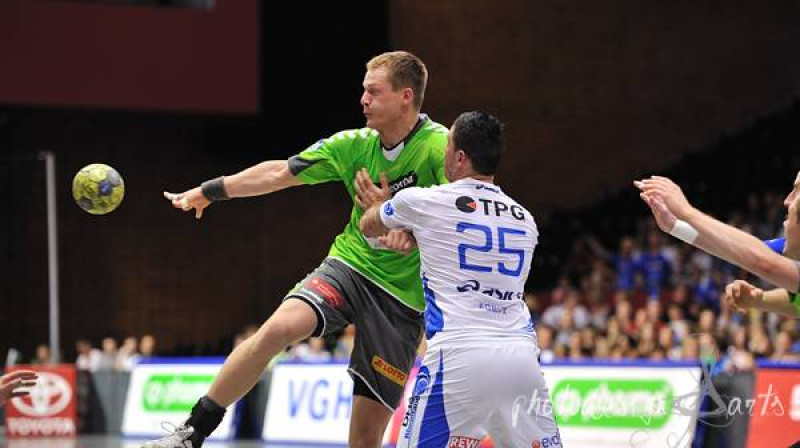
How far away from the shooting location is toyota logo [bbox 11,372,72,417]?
16609 millimetres

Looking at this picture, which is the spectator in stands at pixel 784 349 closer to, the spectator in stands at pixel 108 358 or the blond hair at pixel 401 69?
the blond hair at pixel 401 69

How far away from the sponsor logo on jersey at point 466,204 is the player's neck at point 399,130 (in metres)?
1.33

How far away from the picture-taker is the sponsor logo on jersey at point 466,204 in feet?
17.8

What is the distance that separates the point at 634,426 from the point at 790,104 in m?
15.6

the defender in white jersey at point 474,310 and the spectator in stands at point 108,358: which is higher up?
the defender in white jersey at point 474,310

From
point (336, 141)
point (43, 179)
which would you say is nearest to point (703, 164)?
point (43, 179)

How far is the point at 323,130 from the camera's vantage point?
21.2 metres

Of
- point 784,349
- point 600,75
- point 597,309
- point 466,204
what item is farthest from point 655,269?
point 466,204

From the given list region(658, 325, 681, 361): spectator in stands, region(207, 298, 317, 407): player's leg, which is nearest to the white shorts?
region(207, 298, 317, 407): player's leg

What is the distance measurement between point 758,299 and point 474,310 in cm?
136

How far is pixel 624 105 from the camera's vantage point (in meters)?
25.8

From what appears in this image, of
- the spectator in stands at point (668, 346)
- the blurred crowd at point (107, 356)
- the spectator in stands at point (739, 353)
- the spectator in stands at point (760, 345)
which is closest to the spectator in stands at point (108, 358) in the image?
the blurred crowd at point (107, 356)

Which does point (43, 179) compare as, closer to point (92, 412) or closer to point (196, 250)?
point (196, 250)

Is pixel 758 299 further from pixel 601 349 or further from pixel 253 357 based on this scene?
pixel 601 349
